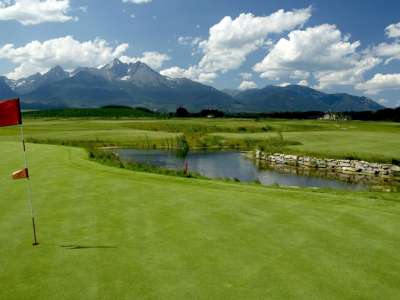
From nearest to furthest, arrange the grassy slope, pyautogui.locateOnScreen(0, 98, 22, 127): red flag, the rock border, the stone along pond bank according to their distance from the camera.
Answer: the grassy slope → pyautogui.locateOnScreen(0, 98, 22, 127): red flag → the stone along pond bank → the rock border

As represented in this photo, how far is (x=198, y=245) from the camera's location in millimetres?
9203

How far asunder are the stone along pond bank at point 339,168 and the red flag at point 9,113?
3667 centimetres

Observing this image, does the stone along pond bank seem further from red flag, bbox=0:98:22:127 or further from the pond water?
red flag, bbox=0:98:22:127

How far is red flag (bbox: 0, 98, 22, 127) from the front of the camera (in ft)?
29.9

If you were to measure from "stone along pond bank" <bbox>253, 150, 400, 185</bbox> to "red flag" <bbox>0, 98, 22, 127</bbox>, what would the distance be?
3667 centimetres

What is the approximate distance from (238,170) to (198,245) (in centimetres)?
3780

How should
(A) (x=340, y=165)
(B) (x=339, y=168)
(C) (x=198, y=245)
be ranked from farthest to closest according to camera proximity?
(A) (x=340, y=165) → (B) (x=339, y=168) → (C) (x=198, y=245)

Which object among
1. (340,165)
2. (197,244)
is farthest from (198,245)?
(340,165)

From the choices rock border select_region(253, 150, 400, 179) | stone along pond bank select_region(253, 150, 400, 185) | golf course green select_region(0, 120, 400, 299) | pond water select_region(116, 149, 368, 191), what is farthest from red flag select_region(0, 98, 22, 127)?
rock border select_region(253, 150, 400, 179)

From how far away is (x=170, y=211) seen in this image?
482 inches

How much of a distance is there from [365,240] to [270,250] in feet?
8.23

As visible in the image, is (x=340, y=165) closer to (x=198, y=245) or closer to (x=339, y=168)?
(x=339, y=168)

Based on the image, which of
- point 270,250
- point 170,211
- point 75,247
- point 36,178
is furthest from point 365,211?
point 36,178

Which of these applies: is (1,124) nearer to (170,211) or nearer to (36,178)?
(170,211)
